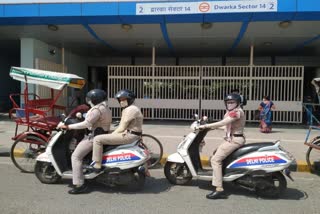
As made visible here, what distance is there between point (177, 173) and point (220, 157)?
84 cm

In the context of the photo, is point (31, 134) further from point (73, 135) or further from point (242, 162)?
point (242, 162)

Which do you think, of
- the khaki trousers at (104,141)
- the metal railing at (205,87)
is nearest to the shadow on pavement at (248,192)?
the khaki trousers at (104,141)

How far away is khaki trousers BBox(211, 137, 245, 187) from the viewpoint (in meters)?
4.33

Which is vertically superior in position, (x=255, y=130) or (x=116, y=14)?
(x=116, y=14)

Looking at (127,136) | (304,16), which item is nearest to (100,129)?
(127,136)

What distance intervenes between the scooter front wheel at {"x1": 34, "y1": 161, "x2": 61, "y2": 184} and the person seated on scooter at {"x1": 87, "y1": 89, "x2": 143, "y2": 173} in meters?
0.78

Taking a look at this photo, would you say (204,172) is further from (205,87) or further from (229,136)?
(205,87)

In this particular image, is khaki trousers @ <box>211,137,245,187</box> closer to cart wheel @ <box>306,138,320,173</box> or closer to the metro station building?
cart wheel @ <box>306,138,320,173</box>

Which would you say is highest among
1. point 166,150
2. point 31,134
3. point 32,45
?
point 32,45

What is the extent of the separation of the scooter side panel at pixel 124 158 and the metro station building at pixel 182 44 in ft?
20.3

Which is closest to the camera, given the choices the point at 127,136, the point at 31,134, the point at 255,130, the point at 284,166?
the point at 284,166

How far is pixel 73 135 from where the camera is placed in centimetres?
495

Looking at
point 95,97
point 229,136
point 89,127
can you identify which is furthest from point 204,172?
point 95,97

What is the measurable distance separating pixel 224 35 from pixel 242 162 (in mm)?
7983
